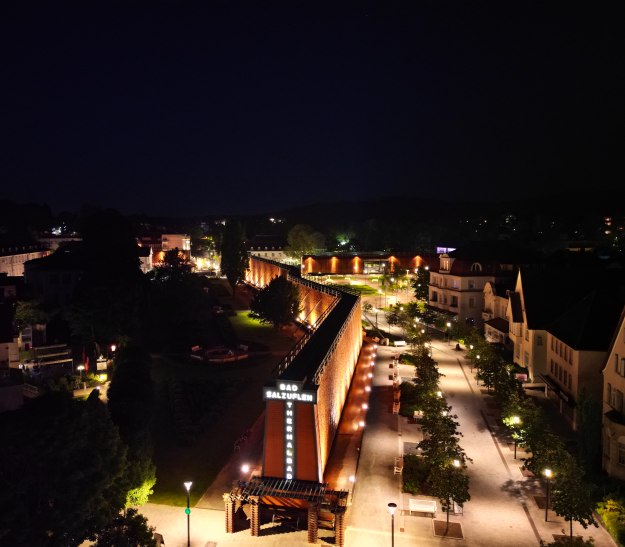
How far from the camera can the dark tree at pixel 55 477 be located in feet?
56.3

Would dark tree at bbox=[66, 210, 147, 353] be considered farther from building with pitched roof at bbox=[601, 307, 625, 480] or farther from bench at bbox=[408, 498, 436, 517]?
building with pitched roof at bbox=[601, 307, 625, 480]

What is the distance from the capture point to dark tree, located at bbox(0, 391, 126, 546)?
17.2 meters

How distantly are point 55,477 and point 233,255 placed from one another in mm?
83858

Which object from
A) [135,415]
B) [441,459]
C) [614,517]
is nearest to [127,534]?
[135,415]

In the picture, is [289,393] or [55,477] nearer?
[55,477]

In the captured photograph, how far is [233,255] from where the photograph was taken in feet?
333

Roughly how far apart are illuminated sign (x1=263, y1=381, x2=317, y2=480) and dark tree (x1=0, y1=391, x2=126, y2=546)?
8.21 metres

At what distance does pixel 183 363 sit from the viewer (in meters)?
55.0

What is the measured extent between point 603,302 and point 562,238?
118 m

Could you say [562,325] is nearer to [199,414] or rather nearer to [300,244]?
[199,414]

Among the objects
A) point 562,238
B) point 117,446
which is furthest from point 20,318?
point 562,238

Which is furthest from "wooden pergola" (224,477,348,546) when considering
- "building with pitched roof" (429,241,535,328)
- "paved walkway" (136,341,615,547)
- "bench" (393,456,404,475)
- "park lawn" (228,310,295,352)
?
"building with pitched roof" (429,241,535,328)

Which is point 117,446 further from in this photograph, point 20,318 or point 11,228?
point 11,228

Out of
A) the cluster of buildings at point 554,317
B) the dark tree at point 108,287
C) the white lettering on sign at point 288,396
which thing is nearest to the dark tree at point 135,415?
the white lettering on sign at point 288,396
